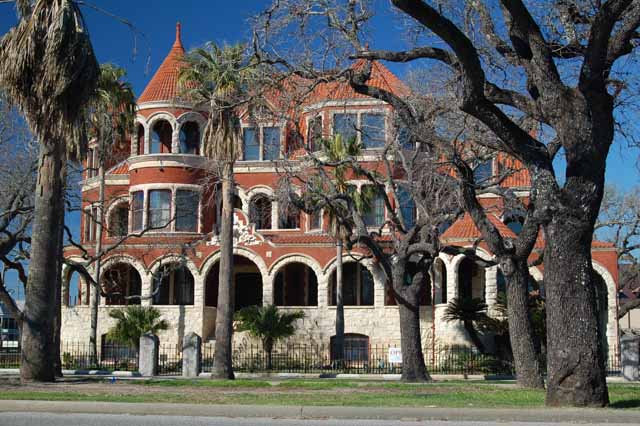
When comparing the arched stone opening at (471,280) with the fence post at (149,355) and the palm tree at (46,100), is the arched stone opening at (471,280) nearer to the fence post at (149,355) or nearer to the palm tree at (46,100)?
the fence post at (149,355)

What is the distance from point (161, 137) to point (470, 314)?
56.8 feet

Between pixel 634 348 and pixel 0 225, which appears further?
pixel 634 348

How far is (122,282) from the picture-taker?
38938mm

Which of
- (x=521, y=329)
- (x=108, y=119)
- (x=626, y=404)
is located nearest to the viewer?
(x=626, y=404)

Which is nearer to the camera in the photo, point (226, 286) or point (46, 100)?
point (46, 100)

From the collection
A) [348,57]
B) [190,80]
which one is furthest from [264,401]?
[190,80]

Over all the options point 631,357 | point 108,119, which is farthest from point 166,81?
point 631,357

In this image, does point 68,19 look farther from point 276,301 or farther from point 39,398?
point 276,301

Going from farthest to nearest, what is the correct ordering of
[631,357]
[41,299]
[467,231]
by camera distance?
[467,231] < [631,357] < [41,299]

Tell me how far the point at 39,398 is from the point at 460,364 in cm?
2011

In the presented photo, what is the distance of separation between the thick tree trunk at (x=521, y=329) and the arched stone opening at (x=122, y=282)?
2436 centimetres

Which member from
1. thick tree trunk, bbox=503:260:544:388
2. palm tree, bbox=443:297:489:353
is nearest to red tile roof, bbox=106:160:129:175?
palm tree, bbox=443:297:489:353

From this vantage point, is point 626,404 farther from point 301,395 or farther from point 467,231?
point 467,231

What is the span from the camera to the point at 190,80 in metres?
27.3
